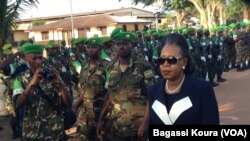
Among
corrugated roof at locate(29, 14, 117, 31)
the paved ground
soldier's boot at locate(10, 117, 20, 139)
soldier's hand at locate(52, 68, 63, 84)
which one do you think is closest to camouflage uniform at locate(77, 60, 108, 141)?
soldier's hand at locate(52, 68, 63, 84)

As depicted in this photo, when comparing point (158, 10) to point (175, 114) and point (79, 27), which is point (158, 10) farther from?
point (175, 114)

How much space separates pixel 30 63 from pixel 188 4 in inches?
1339

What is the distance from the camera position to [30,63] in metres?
3.84

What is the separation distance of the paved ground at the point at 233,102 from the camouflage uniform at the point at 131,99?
3.81m

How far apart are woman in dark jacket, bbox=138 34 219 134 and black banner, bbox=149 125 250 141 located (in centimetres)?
8

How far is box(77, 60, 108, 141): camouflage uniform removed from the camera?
5.19 m

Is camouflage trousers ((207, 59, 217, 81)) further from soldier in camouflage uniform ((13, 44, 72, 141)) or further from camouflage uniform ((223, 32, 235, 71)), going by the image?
soldier in camouflage uniform ((13, 44, 72, 141))

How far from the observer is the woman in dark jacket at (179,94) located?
2633 mm

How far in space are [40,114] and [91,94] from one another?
1.39 metres

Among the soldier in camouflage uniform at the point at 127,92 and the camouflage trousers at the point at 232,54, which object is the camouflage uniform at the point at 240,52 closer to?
the camouflage trousers at the point at 232,54

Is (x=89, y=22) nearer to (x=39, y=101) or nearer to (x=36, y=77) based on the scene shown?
(x=39, y=101)

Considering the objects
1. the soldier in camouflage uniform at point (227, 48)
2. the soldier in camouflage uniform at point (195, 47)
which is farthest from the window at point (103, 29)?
the soldier in camouflage uniform at point (195, 47)

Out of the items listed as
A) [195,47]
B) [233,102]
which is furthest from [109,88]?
[195,47]

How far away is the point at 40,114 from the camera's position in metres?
3.85
